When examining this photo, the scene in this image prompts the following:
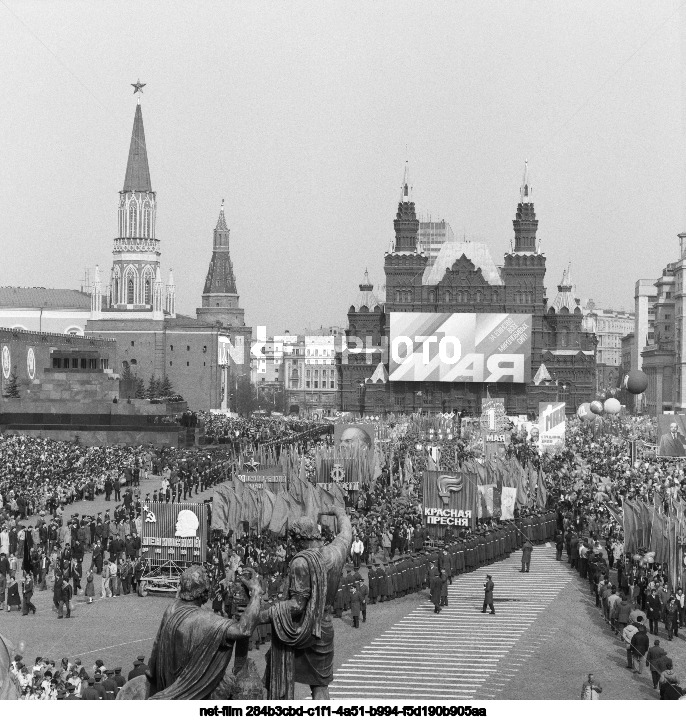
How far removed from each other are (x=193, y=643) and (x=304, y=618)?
753mm

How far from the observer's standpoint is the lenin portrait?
107 feet

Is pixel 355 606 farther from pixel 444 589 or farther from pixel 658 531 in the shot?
pixel 658 531

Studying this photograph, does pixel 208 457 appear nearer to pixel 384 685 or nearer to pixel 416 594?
pixel 416 594

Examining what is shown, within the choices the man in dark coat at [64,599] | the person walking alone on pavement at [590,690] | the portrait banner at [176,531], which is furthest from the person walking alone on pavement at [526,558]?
the person walking alone on pavement at [590,690]

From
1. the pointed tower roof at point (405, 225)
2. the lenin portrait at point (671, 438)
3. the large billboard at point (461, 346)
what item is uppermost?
the pointed tower roof at point (405, 225)

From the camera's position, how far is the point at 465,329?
258 ft

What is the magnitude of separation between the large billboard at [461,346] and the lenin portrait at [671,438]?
147ft

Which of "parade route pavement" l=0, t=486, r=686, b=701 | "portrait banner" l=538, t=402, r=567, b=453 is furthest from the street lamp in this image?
"parade route pavement" l=0, t=486, r=686, b=701

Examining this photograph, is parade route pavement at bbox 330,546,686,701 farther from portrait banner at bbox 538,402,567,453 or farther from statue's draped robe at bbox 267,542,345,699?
portrait banner at bbox 538,402,567,453

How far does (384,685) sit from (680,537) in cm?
558

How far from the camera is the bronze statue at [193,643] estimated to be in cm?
614

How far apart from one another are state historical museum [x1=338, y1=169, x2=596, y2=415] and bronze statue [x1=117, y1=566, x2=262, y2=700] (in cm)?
7251

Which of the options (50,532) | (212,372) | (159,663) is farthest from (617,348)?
(159,663)

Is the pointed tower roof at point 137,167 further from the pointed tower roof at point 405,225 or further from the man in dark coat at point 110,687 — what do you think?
the man in dark coat at point 110,687
